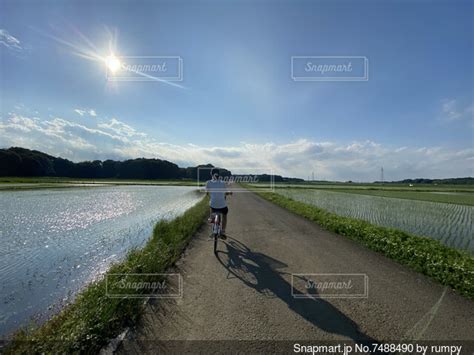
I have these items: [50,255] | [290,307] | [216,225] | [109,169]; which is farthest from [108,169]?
[290,307]

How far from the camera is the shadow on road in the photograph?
3545mm

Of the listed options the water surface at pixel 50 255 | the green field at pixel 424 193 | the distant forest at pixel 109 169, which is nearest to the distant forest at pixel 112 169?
the distant forest at pixel 109 169

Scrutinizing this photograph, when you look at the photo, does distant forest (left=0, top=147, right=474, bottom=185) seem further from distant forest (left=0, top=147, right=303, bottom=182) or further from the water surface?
the water surface

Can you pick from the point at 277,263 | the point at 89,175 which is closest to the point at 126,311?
the point at 277,263

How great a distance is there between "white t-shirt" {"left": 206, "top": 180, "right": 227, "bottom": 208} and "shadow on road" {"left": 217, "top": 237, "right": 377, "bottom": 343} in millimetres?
1531

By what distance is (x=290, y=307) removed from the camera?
4.08m

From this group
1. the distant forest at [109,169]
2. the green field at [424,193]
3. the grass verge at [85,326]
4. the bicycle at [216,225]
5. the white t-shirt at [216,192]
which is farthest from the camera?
the distant forest at [109,169]

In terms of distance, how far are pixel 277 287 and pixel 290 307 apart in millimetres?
795

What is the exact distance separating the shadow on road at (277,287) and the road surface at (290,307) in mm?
16

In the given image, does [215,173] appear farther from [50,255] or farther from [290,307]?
[50,255]

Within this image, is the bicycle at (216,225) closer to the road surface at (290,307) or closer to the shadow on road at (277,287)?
the shadow on road at (277,287)

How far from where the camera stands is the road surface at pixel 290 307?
3381mm

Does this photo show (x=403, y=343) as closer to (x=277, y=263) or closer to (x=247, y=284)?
(x=247, y=284)

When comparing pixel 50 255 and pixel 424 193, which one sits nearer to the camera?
pixel 50 255
